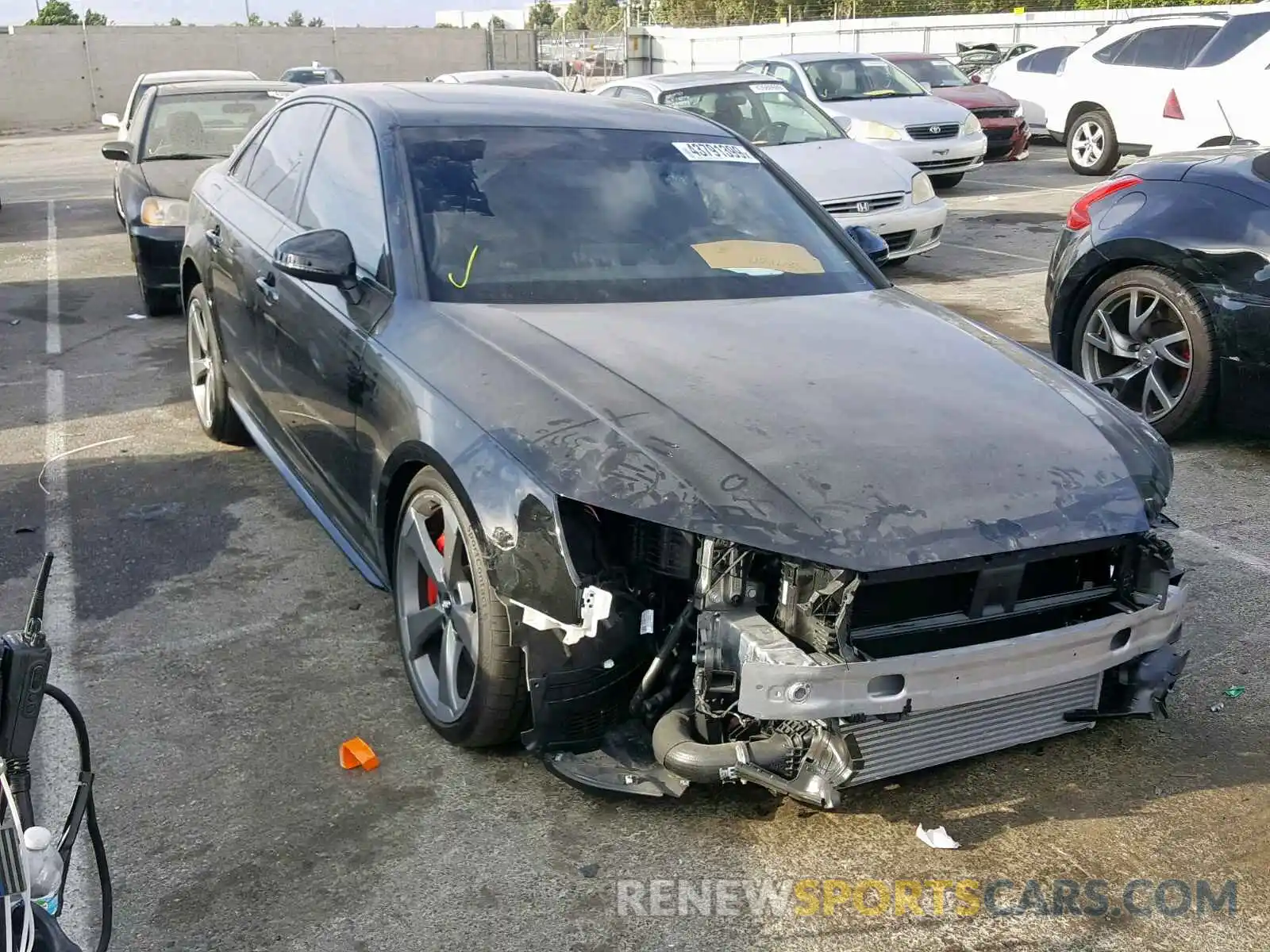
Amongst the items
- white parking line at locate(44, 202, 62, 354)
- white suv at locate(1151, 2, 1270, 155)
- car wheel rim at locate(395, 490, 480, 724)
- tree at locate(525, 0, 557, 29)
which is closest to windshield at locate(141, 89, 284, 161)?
white parking line at locate(44, 202, 62, 354)

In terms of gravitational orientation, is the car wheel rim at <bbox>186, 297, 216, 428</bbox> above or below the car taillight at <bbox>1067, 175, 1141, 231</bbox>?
below

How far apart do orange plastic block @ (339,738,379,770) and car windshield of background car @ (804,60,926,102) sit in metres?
11.9

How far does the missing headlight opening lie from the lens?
282cm

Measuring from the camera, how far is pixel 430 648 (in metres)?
3.65

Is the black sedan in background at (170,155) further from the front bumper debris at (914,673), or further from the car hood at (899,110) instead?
the front bumper debris at (914,673)

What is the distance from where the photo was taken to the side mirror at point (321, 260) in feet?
12.8

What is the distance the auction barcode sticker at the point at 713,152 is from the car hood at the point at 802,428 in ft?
3.00

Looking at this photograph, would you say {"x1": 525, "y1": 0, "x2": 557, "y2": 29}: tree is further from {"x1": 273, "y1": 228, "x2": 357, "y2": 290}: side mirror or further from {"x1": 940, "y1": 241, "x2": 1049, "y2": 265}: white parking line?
{"x1": 273, "y1": 228, "x2": 357, "y2": 290}: side mirror

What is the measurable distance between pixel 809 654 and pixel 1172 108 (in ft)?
43.7

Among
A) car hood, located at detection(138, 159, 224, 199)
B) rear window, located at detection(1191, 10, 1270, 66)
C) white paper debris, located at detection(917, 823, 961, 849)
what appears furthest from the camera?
rear window, located at detection(1191, 10, 1270, 66)

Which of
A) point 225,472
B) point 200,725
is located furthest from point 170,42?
point 200,725

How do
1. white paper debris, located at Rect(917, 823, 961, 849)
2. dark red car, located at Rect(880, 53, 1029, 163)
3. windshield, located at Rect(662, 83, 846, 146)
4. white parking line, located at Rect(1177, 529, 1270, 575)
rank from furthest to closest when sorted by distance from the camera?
dark red car, located at Rect(880, 53, 1029, 163)
windshield, located at Rect(662, 83, 846, 146)
white parking line, located at Rect(1177, 529, 1270, 575)
white paper debris, located at Rect(917, 823, 961, 849)

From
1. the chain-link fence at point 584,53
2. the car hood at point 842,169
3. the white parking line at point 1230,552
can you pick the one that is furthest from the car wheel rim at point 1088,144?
the chain-link fence at point 584,53

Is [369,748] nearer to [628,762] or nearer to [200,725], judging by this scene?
[200,725]
